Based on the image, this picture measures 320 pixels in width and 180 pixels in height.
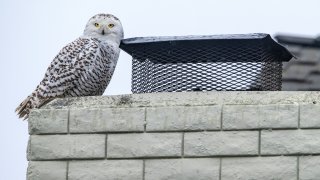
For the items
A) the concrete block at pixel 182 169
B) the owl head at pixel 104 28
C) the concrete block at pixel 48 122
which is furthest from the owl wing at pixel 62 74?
the concrete block at pixel 182 169

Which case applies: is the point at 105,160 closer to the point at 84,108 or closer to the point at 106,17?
the point at 84,108

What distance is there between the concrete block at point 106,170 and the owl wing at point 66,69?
4.50ft

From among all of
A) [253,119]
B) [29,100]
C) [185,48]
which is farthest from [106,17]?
[253,119]

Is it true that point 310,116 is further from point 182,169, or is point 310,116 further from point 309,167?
point 182,169

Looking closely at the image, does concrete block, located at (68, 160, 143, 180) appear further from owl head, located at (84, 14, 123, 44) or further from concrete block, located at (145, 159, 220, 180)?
owl head, located at (84, 14, 123, 44)

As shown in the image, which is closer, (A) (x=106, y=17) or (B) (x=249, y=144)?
(B) (x=249, y=144)

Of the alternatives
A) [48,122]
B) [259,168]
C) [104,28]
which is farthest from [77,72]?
[259,168]

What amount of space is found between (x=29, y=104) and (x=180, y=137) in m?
1.86

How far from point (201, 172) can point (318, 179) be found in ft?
2.45

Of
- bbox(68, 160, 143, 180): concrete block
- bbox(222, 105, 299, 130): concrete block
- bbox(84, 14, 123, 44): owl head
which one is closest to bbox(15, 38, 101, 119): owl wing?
bbox(84, 14, 123, 44): owl head

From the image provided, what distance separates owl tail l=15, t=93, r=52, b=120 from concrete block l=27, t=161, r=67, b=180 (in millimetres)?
1137

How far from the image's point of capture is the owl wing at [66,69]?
25.7ft

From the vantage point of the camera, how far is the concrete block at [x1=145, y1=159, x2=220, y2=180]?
630 cm

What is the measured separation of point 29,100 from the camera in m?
7.86
